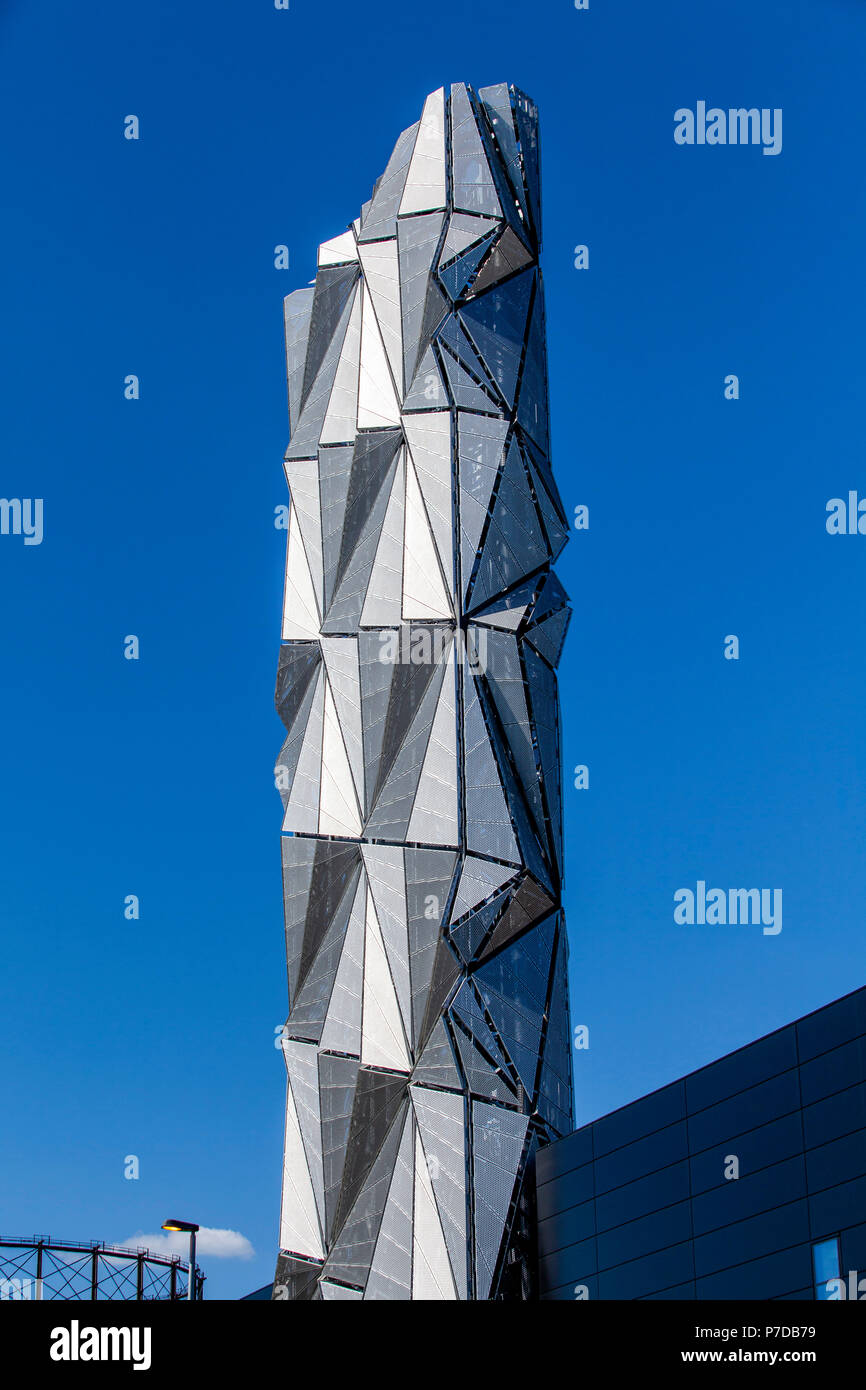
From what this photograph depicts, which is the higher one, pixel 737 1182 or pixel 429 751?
pixel 429 751

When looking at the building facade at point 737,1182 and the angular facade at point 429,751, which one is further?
the angular facade at point 429,751

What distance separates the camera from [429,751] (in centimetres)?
3606

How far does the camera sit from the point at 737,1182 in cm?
2431

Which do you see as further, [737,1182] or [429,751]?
[429,751]

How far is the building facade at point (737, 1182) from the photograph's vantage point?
71.0 ft

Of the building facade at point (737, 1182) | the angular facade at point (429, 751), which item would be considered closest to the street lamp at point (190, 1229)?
the angular facade at point (429, 751)

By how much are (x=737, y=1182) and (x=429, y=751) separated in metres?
14.3

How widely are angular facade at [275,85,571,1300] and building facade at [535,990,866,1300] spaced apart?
401 centimetres

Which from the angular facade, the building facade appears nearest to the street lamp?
the angular facade

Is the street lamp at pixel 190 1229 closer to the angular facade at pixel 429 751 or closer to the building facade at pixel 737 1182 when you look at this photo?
the angular facade at pixel 429 751

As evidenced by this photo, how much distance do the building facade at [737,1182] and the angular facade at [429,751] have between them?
4008 millimetres

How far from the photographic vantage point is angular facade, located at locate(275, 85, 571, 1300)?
3372 cm
